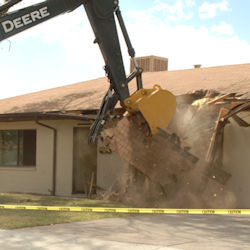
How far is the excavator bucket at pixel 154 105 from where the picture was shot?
10.2 meters

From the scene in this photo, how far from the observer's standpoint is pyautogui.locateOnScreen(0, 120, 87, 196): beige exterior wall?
51.1 ft

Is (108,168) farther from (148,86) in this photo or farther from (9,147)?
(9,147)

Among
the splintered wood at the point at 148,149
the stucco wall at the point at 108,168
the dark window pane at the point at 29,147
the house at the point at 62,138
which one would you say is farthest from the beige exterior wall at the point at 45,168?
the splintered wood at the point at 148,149

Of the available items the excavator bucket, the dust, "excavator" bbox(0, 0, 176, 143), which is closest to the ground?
the dust

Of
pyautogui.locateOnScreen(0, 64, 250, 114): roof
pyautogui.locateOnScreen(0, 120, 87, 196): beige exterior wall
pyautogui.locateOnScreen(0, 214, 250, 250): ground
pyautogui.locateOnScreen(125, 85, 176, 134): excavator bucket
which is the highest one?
pyautogui.locateOnScreen(0, 64, 250, 114): roof

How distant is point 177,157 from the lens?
10789 millimetres

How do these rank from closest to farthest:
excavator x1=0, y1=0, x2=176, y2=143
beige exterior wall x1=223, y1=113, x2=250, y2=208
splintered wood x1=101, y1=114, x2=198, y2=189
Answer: excavator x1=0, y1=0, x2=176, y2=143 < splintered wood x1=101, y1=114, x2=198, y2=189 < beige exterior wall x1=223, y1=113, x2=250, y2=208

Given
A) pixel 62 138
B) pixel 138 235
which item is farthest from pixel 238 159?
pixel 62 138

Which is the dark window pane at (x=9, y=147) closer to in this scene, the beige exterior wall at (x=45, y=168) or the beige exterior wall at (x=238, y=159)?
the beige exterior wall at (x=45, y=168)

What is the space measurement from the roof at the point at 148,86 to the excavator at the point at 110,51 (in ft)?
9.61

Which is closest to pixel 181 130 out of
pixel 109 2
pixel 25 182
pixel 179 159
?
pixel 179 159

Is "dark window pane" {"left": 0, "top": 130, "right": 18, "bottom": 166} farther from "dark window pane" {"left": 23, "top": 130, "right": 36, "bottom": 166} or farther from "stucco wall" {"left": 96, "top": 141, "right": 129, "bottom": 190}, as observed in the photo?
"stucco wall" {"left": 96, "top": 141, "right": 129, "bottom": 190}

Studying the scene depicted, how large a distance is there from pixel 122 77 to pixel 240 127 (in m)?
3.17

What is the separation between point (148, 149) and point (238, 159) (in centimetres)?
238
